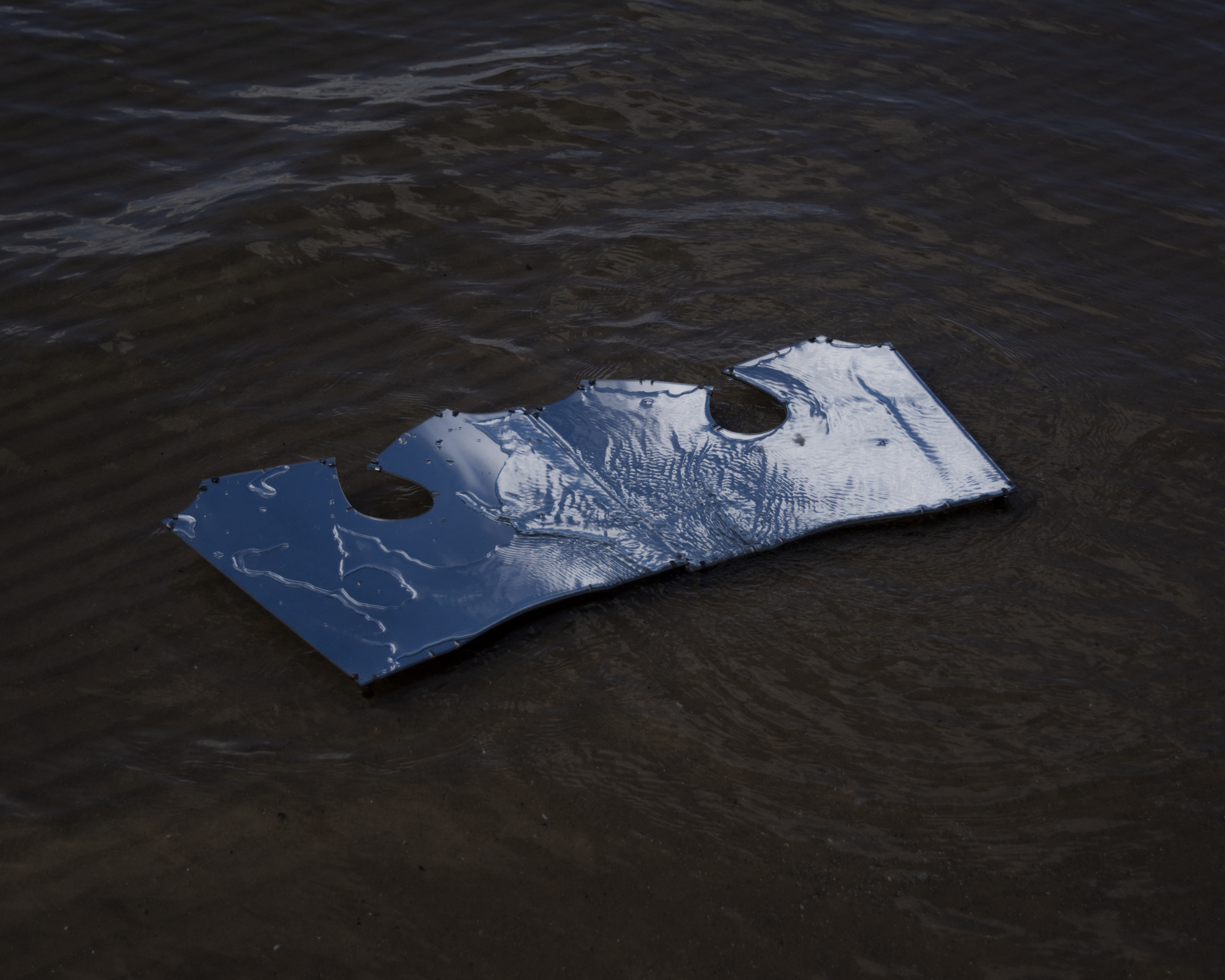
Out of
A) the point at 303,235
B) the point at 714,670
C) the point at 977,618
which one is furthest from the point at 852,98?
the point at 714,670

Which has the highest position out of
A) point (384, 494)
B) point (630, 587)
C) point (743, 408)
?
point (743, 408)

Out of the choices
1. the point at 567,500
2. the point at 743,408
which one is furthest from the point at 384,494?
the point at 743,408

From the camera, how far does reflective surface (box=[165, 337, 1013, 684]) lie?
9.77 ft

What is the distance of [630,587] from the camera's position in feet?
10.5

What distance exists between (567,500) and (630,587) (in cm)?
38

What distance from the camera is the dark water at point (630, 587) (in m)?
2.48

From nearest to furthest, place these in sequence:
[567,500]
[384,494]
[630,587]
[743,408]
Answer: [630,587] → [567,500] → [384,494] → [743,408]

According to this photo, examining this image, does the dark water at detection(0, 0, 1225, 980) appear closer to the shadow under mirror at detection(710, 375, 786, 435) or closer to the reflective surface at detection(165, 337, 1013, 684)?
the shadow under mirror at detection(710, 375, 786, 435)

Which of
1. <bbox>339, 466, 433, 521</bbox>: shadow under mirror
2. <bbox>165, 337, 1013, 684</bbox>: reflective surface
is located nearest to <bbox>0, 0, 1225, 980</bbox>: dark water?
<bbox>339, 466, 433, 521</bbox>: shadow under mirror

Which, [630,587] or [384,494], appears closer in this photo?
[630,587]

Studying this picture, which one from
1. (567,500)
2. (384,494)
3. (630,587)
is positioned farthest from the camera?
(384,494)

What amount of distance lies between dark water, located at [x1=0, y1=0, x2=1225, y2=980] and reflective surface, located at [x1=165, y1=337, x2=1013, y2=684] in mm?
127

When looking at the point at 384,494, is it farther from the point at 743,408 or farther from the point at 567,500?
the point at 743,408

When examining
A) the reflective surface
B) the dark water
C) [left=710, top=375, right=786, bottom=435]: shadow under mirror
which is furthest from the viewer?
[left=710, top=375, right=786, bottom=435]: shadow under mirror
